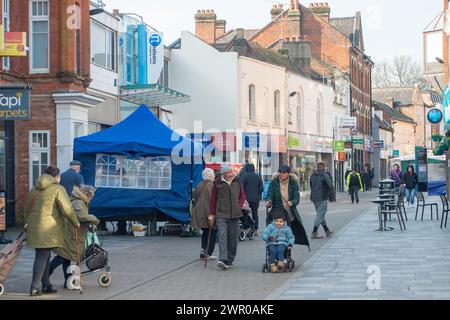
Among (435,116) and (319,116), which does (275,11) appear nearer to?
Answer: (319,116)

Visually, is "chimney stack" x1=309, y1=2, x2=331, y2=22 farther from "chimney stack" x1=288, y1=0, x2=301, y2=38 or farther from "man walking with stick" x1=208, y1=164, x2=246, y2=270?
"man walking with stick" x1=208, y1=164, x2=246, y2=270

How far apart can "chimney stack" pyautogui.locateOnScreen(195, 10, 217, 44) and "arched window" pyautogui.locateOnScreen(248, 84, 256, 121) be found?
1196cm

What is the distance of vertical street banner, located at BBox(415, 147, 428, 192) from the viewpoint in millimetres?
48156

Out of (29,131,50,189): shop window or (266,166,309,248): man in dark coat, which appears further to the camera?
(29,131,50,189): shop window

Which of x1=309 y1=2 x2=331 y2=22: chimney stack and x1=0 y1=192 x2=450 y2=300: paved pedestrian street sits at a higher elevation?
x1=309 y1=2 x2=331 y2=22: chimney stack

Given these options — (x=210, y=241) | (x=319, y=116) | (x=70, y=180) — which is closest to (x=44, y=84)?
(x=70, y=180)

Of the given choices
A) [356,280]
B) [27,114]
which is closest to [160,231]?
[27,114]

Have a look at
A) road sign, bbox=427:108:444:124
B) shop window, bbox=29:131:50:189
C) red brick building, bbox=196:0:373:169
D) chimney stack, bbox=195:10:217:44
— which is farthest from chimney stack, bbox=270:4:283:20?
shop window, bbox=29:131:50:189

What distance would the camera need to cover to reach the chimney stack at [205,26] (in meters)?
54.4

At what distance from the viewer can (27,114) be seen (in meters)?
17.3

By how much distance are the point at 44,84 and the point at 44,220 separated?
13.3m

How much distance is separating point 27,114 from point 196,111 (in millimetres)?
23942

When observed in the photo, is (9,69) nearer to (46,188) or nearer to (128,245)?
(128,245)

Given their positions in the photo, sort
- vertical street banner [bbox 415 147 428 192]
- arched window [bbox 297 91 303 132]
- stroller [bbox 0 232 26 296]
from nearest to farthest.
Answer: stroller [bbox 0 232 26 296], vertical street banner [bbox 415 147 428 192], arched window [bbox 297 91 303 132]
